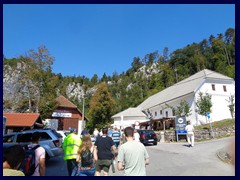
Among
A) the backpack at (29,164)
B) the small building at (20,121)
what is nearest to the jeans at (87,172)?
the backpack at (29,164)

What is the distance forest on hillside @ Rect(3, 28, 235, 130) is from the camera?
101 ft

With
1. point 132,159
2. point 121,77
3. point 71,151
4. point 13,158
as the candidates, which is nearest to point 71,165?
point 71,151

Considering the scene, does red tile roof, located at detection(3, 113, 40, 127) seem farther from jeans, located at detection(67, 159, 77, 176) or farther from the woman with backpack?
the woman with backpack

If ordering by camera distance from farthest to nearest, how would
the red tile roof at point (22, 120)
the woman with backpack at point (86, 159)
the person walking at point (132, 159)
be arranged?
the red tile roof at point (22, 120), the woman with backpack at point (86, 159), the person walking at point (132, 159)

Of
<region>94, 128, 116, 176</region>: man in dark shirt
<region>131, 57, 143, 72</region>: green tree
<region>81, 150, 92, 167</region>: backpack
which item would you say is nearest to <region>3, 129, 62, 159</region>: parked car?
<region>81, 150, 92, 167</region>: backpack

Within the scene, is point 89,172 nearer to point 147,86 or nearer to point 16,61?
point 16,61

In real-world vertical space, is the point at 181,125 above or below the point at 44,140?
above

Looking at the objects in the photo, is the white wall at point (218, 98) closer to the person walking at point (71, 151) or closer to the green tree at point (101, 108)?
the green tree at point (101, 108)

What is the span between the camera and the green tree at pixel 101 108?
163ft

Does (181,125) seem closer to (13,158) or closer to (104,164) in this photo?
(104,164)

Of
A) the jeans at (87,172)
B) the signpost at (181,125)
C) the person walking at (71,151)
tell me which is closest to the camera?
the jeans at (87,172)

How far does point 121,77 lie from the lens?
4914 inches

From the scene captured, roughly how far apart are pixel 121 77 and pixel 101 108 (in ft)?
249

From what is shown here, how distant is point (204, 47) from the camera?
9881 cm
